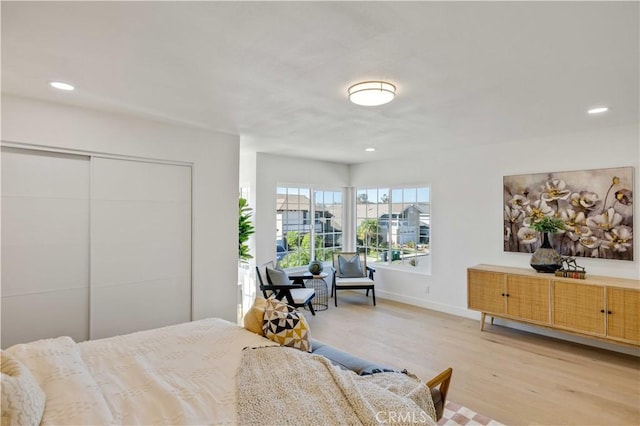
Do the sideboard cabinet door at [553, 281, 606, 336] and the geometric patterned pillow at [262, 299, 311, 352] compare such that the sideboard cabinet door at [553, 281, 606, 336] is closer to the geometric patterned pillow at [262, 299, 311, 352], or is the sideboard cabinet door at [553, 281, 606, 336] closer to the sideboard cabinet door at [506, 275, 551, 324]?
the sideboard cabinet door at [506, 275, 551, 324]

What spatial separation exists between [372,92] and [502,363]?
9.64ft

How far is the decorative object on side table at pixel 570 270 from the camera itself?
3.68 metres

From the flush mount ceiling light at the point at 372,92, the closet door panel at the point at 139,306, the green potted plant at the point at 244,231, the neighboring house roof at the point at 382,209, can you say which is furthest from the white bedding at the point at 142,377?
the neighboring house roof at the point at 382,209

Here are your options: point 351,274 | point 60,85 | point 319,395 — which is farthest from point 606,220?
point 60,85

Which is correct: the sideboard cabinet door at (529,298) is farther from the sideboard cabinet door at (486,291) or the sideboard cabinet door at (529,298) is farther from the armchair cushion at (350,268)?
the armchair cushion at (350,268)

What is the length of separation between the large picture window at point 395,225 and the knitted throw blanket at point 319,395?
12.6 ft

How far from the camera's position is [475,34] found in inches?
69.9

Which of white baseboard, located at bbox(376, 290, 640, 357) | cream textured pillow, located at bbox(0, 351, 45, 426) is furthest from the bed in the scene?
white baseboard, located at bbox(376, 290, 640, 357)

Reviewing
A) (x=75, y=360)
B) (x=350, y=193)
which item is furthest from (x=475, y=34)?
(x=350, y=193)

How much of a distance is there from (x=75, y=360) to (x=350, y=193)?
5328 mm

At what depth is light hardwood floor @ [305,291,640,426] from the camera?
2582mm

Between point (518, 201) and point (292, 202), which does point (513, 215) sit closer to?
point (518, 201)

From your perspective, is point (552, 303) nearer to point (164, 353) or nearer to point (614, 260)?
point (614, 260)

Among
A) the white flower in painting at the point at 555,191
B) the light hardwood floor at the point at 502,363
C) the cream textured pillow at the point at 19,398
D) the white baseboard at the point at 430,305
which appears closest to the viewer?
the cream textured pillow at the point at 19,398
